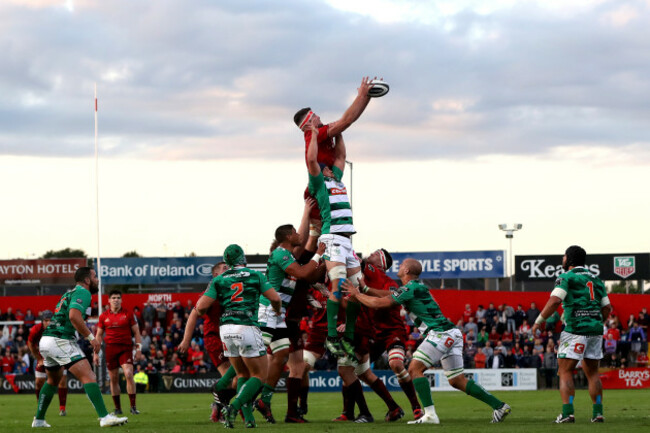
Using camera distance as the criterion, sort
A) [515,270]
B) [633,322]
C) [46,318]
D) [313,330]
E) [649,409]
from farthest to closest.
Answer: [515,270], [633,322], [46,318], [649,409], [313,330]

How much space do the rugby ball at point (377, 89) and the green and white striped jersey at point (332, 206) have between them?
1261mm

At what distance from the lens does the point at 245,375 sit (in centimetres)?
1236

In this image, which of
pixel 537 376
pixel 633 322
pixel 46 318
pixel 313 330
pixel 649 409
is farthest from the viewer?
pixel 633 322

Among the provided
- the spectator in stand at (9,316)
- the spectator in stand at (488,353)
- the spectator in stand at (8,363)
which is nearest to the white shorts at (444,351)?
the spectator in stand at (488,353)

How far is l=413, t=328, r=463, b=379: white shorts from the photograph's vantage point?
42.1 feet

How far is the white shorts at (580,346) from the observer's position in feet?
42.8

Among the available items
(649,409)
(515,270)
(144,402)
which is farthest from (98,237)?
(649,409)

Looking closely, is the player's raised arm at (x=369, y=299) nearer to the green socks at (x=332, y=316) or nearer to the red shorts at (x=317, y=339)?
the green socks at (x=332, y=316)

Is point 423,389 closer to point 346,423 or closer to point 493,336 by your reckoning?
point 346,423

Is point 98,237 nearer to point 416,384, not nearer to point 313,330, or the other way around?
point 313,330

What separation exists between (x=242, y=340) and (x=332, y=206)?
→ 7.42ft

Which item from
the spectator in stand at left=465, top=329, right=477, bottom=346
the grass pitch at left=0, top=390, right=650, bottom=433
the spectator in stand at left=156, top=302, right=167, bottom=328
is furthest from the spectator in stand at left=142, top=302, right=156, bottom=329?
the grass pitch at left=0, top=390, right=650, bottom=433

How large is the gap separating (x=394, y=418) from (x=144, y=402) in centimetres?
1180

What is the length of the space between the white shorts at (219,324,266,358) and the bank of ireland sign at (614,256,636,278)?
34.4m
